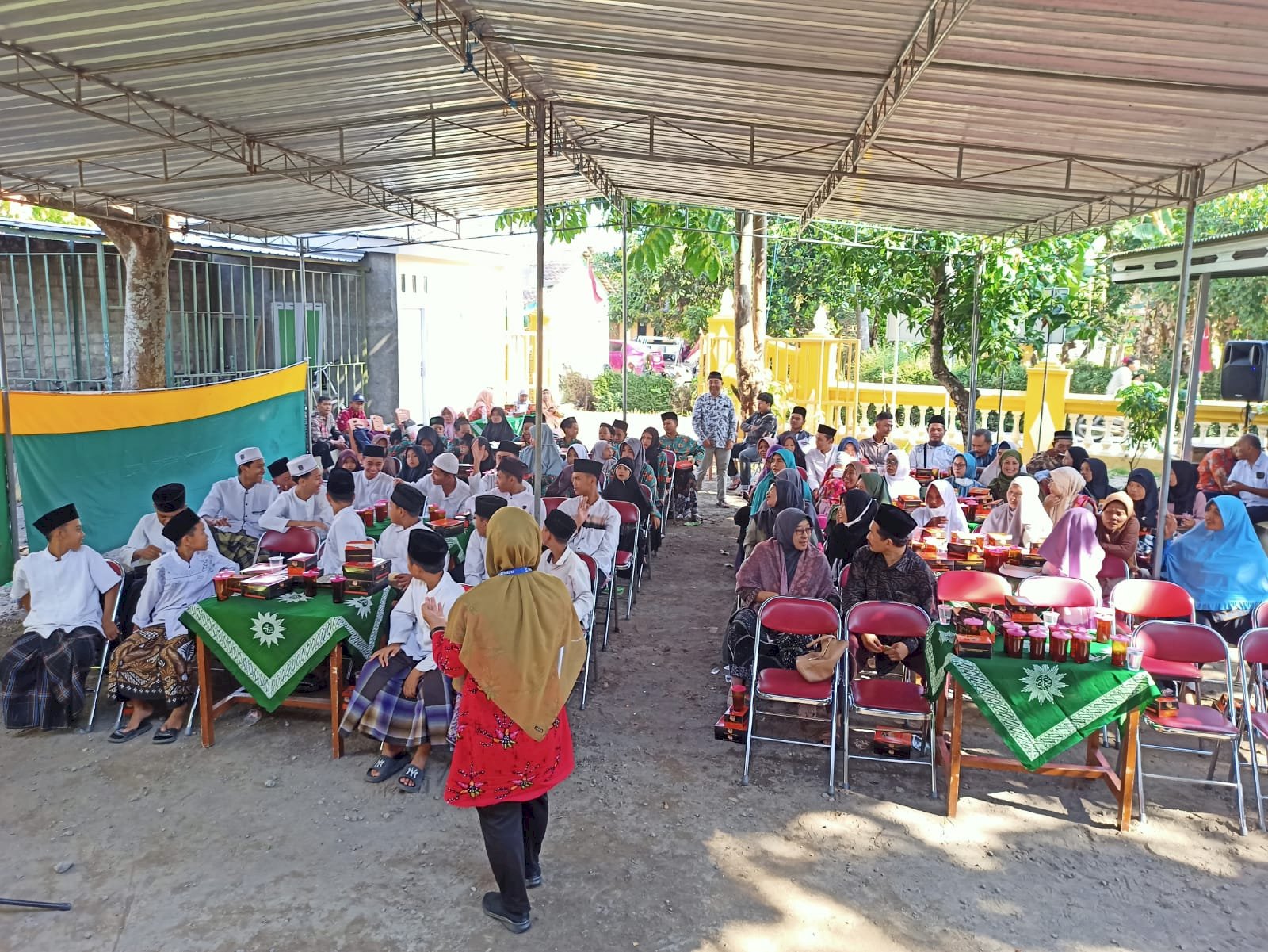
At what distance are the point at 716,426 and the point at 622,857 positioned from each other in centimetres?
880

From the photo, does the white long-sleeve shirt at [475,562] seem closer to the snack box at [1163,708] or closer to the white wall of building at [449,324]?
the snack box at [1163,708]

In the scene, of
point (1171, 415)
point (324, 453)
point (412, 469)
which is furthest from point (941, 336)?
point (324, 453)

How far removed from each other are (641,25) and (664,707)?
4070mm

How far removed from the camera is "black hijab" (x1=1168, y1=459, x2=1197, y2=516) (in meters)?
8.48

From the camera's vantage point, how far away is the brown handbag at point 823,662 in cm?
509

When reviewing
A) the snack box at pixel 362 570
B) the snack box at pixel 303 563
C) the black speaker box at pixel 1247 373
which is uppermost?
the black speaker box at pixel 1247 373

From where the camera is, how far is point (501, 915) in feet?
12.5

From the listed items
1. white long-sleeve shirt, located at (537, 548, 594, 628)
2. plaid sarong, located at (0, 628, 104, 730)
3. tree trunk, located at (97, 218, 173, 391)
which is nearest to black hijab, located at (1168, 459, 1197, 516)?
white long-sleeve shirt, located at (537, 548, 594, 628)

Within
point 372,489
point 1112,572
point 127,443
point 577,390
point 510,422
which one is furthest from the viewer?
point 577,390

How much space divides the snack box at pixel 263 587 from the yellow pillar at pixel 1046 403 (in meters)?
11.6

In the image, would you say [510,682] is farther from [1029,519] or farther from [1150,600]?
[1029,519]

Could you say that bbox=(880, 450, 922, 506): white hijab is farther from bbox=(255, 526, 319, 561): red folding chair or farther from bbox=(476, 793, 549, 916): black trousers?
bbox=(476, 793, 549, 916): black trousers

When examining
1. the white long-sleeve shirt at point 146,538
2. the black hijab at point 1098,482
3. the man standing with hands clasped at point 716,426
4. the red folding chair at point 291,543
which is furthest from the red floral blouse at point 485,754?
the man standing with hands clasped at point 716,426

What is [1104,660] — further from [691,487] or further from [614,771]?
[691,487]
